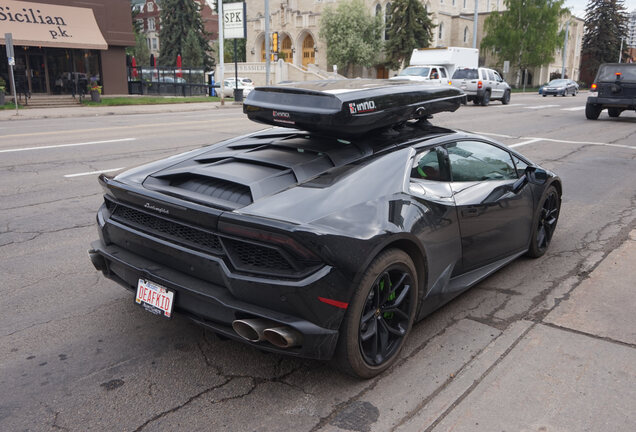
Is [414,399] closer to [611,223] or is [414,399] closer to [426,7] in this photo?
[611,223]

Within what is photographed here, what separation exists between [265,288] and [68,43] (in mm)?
31967

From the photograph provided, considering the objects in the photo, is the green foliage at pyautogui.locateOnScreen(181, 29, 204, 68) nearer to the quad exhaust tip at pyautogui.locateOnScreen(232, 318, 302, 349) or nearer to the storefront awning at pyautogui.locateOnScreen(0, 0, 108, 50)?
the storefront awning at pyautogui.locateOnScreen(0, 0, 108, 50)

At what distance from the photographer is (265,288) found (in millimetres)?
2812

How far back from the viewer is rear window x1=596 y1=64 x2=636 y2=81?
60.5ft

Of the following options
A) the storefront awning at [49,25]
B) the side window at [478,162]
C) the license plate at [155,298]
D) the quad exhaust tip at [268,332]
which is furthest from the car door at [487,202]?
the storefront awning at [49,25]

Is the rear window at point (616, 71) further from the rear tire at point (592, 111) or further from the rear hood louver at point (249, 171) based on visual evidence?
the rear hood louver at point (249, 171)

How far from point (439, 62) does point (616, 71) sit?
1555cm

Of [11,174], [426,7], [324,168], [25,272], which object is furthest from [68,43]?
[426,7]

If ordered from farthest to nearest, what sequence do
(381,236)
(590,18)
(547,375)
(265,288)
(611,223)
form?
(590,18) < (611,223) < (547,375) < (381,236) < (265,288)

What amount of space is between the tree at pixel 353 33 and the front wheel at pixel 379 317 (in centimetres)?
5714

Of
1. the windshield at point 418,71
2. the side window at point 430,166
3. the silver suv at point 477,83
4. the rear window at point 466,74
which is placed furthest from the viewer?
the windshield at point 418,71

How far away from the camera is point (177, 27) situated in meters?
62.9

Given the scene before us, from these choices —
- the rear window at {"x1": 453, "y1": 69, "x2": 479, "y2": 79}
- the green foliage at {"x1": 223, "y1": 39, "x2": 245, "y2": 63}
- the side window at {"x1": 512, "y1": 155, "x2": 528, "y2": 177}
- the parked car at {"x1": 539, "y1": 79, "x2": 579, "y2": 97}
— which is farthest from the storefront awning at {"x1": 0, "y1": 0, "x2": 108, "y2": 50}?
the green foliage at {"x1": 223, "y1": 39, "x2": 245, "y2": 63}

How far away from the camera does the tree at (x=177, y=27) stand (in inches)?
2468
